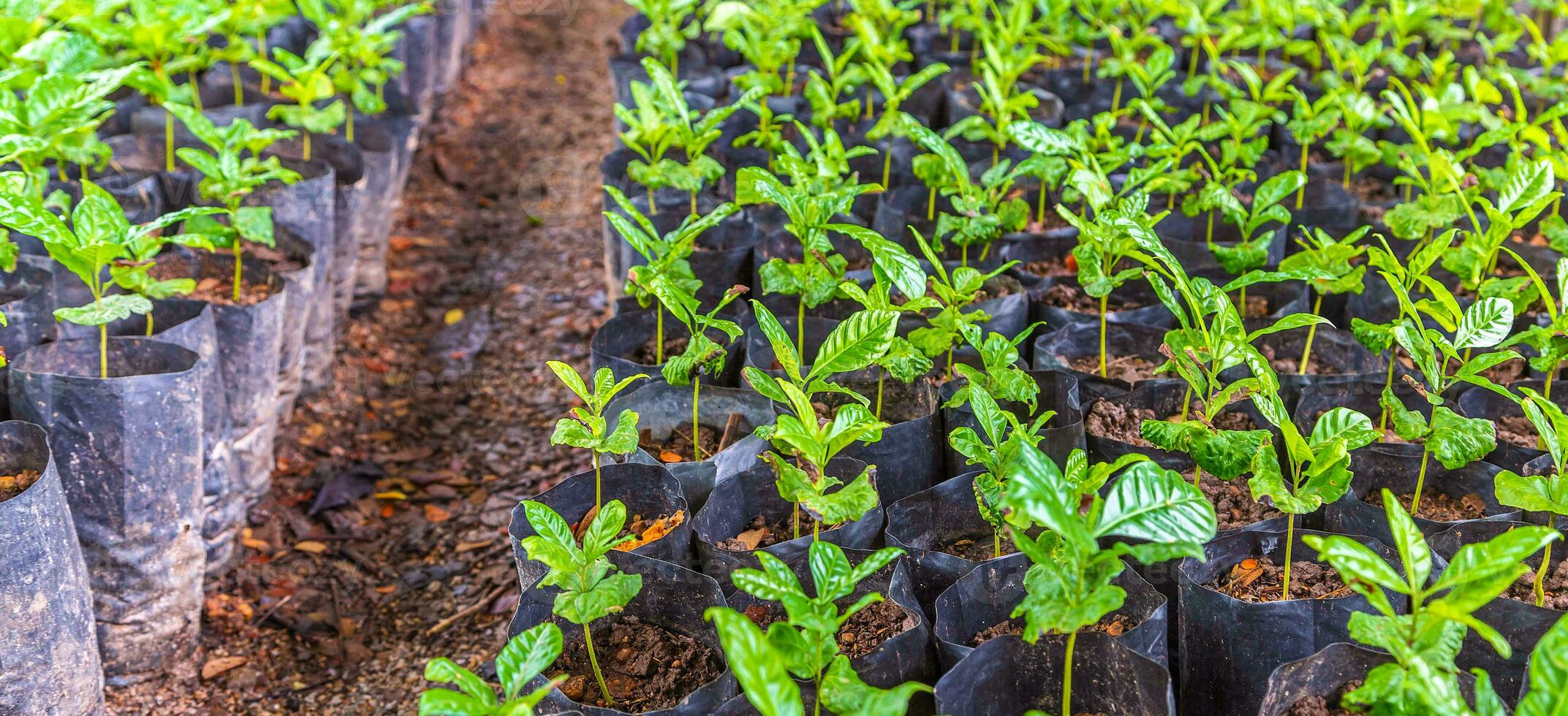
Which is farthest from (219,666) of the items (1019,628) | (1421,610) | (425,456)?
(1421,610)

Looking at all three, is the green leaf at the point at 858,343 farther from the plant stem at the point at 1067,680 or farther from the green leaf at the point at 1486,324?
the green leaf at the point at 1486,324

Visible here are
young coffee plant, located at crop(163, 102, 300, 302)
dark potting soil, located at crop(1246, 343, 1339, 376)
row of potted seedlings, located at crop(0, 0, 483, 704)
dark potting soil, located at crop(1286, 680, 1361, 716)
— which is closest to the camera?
dark potting soil, located at crop(1286, 680, 1361, 716)

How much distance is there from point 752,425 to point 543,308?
67.6 inches

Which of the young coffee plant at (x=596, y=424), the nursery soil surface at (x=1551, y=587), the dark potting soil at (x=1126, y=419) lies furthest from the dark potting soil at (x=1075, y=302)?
the young coffee plant at (x=596, y=424)

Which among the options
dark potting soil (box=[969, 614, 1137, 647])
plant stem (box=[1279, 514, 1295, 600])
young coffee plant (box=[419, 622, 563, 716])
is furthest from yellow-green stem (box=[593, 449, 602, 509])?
plant stem (box=[1279, 514, 1295, 600])

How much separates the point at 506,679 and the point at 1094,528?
2.05ft

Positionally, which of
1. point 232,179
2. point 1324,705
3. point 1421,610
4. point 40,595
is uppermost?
point 232,179

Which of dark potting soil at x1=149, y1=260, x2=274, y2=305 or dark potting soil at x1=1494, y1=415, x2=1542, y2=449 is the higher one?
dark potting soil at x1=149, y1=260, x2=274, y2=305

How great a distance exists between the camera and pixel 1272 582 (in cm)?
166

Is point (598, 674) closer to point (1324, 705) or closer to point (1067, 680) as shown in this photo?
point (1067, 680)

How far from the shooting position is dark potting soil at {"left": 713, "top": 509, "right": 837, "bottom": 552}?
182 centimetres

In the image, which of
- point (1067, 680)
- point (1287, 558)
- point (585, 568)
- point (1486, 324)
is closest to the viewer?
point (1067, 680)

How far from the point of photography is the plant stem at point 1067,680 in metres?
1.31

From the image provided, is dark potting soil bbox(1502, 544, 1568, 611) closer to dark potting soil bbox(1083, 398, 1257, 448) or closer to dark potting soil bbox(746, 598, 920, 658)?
dark potting soil bbox(1083, 398, 1257, 448)
